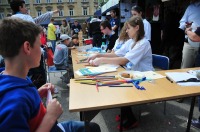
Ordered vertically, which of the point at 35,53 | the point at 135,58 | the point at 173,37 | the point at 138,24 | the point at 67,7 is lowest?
the point at 135,58

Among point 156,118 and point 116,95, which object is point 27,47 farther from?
point 156,118

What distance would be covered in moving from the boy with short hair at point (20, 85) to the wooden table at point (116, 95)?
282mm

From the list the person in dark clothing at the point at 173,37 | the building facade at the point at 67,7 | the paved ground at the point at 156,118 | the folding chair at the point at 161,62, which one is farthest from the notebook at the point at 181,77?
the building facade at the point at 67,7

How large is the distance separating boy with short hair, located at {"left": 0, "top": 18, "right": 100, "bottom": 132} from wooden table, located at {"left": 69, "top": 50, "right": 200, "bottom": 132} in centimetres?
28

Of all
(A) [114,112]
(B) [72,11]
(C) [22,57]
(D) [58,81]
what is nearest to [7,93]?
(C) [22,57]

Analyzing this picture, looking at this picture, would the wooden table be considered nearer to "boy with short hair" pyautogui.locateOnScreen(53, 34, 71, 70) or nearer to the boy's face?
the boy's face

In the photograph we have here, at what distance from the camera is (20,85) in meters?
0.82

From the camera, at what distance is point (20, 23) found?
2.85 feet

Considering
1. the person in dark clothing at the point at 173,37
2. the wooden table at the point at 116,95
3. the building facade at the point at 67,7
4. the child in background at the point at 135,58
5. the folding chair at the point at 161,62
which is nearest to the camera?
the wooden table at the point at 116,95

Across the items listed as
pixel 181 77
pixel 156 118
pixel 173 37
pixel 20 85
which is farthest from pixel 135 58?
pixel 173 37

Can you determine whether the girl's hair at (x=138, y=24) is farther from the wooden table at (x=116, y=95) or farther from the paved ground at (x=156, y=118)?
the paved ground at (x=156, y=118)

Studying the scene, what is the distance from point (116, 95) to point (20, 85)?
2.35ft

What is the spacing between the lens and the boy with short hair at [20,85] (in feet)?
2.42

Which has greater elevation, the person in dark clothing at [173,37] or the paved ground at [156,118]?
the person in dark clothing at [173,37]
